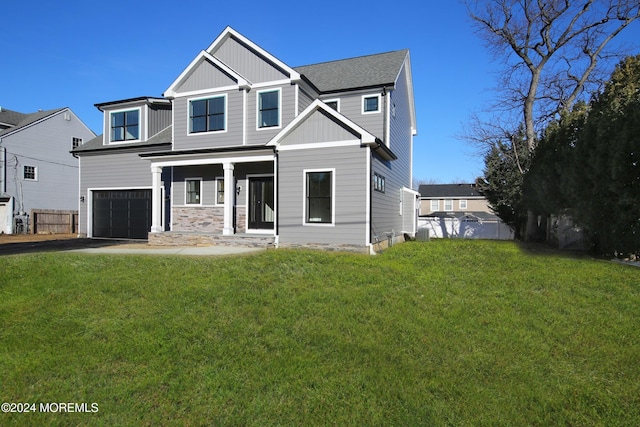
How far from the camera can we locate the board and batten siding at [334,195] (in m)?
10.6

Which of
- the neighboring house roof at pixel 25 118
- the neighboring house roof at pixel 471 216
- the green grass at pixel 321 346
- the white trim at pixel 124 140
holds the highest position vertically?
the neighboring house roof at pixel 25 118

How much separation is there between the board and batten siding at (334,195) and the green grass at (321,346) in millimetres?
3106

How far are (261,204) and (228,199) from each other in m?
1.40

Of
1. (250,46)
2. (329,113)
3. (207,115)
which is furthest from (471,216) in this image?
(207,115)

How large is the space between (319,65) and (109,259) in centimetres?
1277

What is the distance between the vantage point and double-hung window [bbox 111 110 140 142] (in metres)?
16.4

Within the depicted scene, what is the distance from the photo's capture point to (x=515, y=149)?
60.3ft

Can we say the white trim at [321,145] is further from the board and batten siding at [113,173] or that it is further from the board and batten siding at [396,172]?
the board and batten siding at [113,173]

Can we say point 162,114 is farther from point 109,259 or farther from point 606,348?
point 606,348

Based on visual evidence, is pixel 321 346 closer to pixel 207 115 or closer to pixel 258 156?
pixel 258 156

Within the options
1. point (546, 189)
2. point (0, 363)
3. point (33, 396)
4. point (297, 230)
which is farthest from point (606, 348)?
point (546, 189)

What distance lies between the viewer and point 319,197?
1114 centimetres

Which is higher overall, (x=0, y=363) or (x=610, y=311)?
(x=610, y=311)

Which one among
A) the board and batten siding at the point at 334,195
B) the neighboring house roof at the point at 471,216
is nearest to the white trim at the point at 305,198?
the board and batten siding at the point at 334,195
